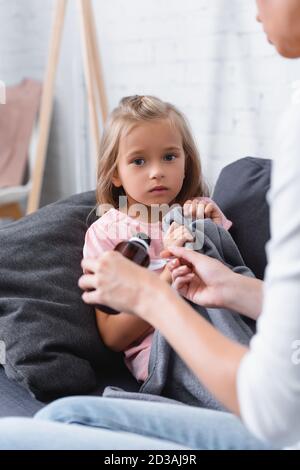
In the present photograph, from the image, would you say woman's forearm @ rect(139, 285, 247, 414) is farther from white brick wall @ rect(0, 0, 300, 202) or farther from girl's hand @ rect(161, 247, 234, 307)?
white brick wall @ rect(0, 0, 300, 202)

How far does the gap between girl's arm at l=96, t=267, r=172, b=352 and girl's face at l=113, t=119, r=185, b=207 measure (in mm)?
233

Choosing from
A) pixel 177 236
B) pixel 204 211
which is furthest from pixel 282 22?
pixel 204 211

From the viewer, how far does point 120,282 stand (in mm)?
828

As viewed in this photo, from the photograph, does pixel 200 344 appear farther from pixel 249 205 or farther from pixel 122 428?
pixel 249 205

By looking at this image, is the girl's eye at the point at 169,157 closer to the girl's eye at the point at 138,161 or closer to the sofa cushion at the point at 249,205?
the girl's eye at the point at 138,161

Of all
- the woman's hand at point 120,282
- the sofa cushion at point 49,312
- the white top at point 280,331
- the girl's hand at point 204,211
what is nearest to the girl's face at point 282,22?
the white top at point 280,331

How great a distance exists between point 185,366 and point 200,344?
514mm

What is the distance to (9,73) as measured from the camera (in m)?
3.31

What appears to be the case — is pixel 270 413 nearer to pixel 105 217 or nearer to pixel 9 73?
pixel 105 217

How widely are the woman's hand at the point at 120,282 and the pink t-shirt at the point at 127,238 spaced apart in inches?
20.4

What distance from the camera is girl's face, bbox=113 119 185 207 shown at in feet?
4.73

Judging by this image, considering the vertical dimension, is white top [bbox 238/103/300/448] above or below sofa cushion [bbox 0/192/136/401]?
above

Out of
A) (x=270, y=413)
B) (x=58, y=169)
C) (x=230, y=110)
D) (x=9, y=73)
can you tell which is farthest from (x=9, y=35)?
(x=270, y=413)

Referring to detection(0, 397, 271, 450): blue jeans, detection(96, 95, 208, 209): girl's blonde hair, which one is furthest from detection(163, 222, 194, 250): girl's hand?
detection(0, 397, 271, 450): blue jeans
